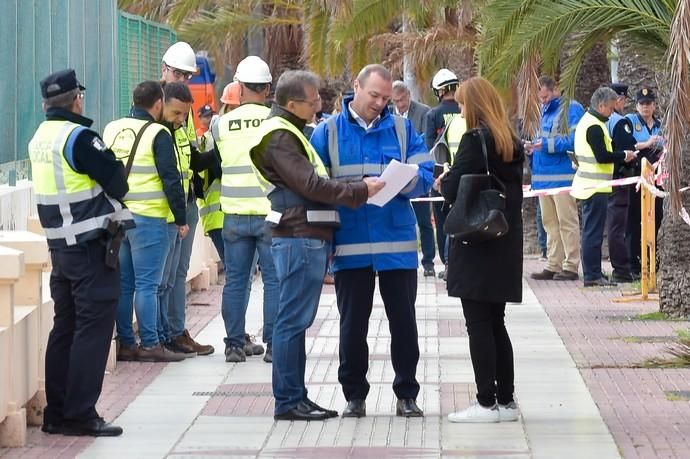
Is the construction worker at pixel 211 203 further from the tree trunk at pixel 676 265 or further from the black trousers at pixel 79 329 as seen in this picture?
the tree trunk at pixel 676 265

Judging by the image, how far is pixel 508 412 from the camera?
8.68 m

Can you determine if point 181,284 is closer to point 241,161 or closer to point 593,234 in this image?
point 241,161

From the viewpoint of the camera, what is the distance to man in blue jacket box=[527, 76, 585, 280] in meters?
16.2

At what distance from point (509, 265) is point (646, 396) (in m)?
1.56

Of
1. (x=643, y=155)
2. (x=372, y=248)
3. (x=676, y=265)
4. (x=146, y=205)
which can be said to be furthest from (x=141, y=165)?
(x=643, y=155)

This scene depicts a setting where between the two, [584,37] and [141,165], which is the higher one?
[584,37]

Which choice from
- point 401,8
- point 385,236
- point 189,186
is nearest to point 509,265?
point 385,236

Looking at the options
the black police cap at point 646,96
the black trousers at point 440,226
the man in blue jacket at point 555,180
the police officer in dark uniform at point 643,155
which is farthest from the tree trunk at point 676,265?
the black police cap at point 646,96

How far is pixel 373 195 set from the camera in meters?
8.37

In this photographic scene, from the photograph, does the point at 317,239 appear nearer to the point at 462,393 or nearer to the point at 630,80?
the point at 462,393

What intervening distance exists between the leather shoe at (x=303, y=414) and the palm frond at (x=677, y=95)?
11.4ft

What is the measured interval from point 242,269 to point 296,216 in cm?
246

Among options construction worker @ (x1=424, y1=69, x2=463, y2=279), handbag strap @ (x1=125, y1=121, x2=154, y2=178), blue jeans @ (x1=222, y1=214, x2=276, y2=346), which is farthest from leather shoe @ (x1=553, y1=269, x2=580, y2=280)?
handbag strap @ (x1=125, y1=121, x2=154, y2=178)

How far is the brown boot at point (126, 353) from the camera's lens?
10992 mm
